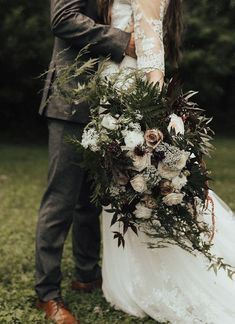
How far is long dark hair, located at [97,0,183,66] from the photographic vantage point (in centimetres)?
355

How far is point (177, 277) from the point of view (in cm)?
362

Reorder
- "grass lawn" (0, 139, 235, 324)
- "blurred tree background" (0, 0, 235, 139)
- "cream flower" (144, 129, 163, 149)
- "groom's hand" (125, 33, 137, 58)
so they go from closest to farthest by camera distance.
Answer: "cream flower" (144, 129, 163, 149), "groom's hand" (125, 33, 137, 58), "grass lawn" (0, 139, 235, 324), "blurred tree background" (0, 0, 235, 139)

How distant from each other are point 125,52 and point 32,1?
9550 mm

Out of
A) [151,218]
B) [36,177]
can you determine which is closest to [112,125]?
[151,218]

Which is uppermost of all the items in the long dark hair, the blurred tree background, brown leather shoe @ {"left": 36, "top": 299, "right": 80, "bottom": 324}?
the blurred tree background

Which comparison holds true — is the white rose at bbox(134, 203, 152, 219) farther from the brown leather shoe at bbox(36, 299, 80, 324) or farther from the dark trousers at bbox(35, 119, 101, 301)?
the brown leather shoe at bbox(36, 299, 80, 324)

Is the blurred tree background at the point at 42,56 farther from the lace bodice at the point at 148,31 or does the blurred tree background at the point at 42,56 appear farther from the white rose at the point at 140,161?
the white rose at the point at 140,161

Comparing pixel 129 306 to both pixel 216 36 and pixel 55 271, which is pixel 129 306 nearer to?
pixel 55 271

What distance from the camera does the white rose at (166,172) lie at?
308 centimetres

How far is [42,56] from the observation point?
497 inches

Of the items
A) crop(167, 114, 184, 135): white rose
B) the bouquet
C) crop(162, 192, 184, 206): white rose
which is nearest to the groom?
the bouquet

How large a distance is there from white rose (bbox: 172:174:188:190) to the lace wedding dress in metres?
0.60

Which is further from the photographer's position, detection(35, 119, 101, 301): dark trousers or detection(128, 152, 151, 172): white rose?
detection(35, 119, 101, 301): dark trousers

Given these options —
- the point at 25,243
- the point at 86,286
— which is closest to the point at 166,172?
the point at 86,286
